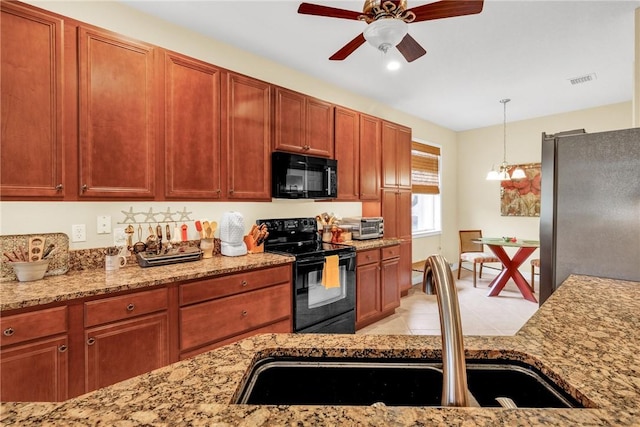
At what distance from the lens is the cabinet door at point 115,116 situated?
5.98 feet

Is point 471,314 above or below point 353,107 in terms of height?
below

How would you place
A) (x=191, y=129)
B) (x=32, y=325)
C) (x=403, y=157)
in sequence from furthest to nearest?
(x=403, y=157) → (x=191, y=129) → (x=32, y=325)

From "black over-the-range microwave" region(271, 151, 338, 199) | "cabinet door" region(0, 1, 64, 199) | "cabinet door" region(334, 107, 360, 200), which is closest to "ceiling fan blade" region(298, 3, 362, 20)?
"black over-the-range microwave" region(271, 151, 338, 199)

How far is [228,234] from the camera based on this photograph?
2465mm

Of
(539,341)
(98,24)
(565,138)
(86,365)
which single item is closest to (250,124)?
(98,24)

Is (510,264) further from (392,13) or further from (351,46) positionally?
(392,13)

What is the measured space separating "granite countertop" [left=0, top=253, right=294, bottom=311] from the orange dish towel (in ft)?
1.45

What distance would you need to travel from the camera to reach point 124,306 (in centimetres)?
164

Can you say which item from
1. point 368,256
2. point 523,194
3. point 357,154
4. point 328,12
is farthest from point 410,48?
point 523,194

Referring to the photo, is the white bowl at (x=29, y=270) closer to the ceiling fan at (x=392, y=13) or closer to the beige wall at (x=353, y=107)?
the beige wall at (x=353, y=107)

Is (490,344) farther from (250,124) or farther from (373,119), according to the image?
(373,119)

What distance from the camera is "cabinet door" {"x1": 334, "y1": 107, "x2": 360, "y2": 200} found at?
334 centimetres

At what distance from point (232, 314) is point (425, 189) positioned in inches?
162

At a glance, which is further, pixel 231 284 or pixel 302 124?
pixel 302 124
